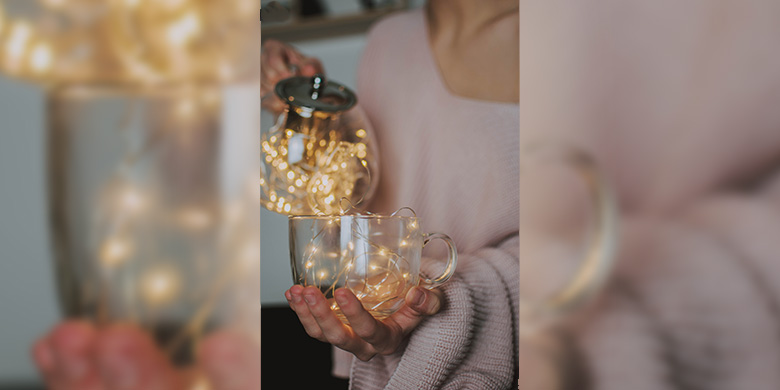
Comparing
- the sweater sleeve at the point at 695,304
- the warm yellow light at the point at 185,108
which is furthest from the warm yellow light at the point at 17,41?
the sweater sleeve at the point at 695,304

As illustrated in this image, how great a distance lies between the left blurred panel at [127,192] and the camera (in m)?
0.38

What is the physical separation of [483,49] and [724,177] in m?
0.29

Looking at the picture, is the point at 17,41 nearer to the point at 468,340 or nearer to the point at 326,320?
the point at 326,320

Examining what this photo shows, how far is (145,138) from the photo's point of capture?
390 millimetres

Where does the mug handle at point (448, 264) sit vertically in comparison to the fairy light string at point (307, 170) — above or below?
below

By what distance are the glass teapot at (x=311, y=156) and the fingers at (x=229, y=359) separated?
0.19 metres

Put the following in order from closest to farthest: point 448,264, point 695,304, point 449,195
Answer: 1. point 695,304
2. point 448,264
3. point 449,195

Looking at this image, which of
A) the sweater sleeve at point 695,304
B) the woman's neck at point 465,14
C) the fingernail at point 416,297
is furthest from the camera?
the woman's neck at point 465,14

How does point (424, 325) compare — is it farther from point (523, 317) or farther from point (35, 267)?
point (35, 267)

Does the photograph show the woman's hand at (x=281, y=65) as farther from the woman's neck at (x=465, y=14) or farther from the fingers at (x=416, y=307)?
the fingers at (x=416, y=307)

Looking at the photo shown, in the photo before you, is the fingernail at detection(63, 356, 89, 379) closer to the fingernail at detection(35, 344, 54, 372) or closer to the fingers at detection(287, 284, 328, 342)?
the fingernail at detection(35, 344, 54, 372)

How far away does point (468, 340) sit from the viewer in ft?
1.60

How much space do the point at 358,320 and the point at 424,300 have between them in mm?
66

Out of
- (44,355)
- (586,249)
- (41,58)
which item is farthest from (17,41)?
(586,249)
